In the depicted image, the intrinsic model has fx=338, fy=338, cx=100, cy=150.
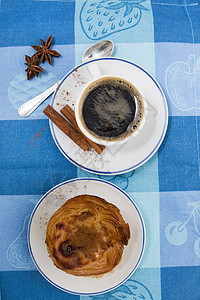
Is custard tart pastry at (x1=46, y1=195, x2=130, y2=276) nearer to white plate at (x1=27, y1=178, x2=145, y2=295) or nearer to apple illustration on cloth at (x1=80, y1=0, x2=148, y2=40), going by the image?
white plate at (x1=27, y1=178, x2=145, y2=295)

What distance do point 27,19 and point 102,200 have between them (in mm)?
645

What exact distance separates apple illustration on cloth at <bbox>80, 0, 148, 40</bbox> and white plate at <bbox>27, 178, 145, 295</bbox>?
19.8 inches

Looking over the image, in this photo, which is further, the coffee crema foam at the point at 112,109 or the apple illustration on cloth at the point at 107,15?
the apple illustration on cloth at the point at 107,15

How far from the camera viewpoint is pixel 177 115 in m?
1.10

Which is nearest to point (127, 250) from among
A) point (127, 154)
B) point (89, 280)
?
point (89, 280)

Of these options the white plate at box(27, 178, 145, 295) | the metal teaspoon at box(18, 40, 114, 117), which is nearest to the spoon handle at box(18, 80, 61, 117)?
the metal teaspoon at box(18, 40, 114, 117)

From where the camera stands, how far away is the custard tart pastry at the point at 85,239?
3.15 ft

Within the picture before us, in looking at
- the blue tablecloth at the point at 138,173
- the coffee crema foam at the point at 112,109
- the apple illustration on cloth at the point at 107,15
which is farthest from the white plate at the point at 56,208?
the apple illustration on cloth at the point at 107,15

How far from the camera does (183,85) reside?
1107 millimetres

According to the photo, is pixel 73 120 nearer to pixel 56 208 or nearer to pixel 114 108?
pixel 114 108

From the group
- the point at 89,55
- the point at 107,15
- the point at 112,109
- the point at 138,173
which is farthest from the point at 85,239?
the point at 107,15

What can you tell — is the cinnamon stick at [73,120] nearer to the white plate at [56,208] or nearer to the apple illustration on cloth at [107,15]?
the white plate at [56,208]

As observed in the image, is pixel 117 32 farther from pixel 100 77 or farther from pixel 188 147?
pixel 188 147

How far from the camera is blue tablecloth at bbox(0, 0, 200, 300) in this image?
1.10 m
